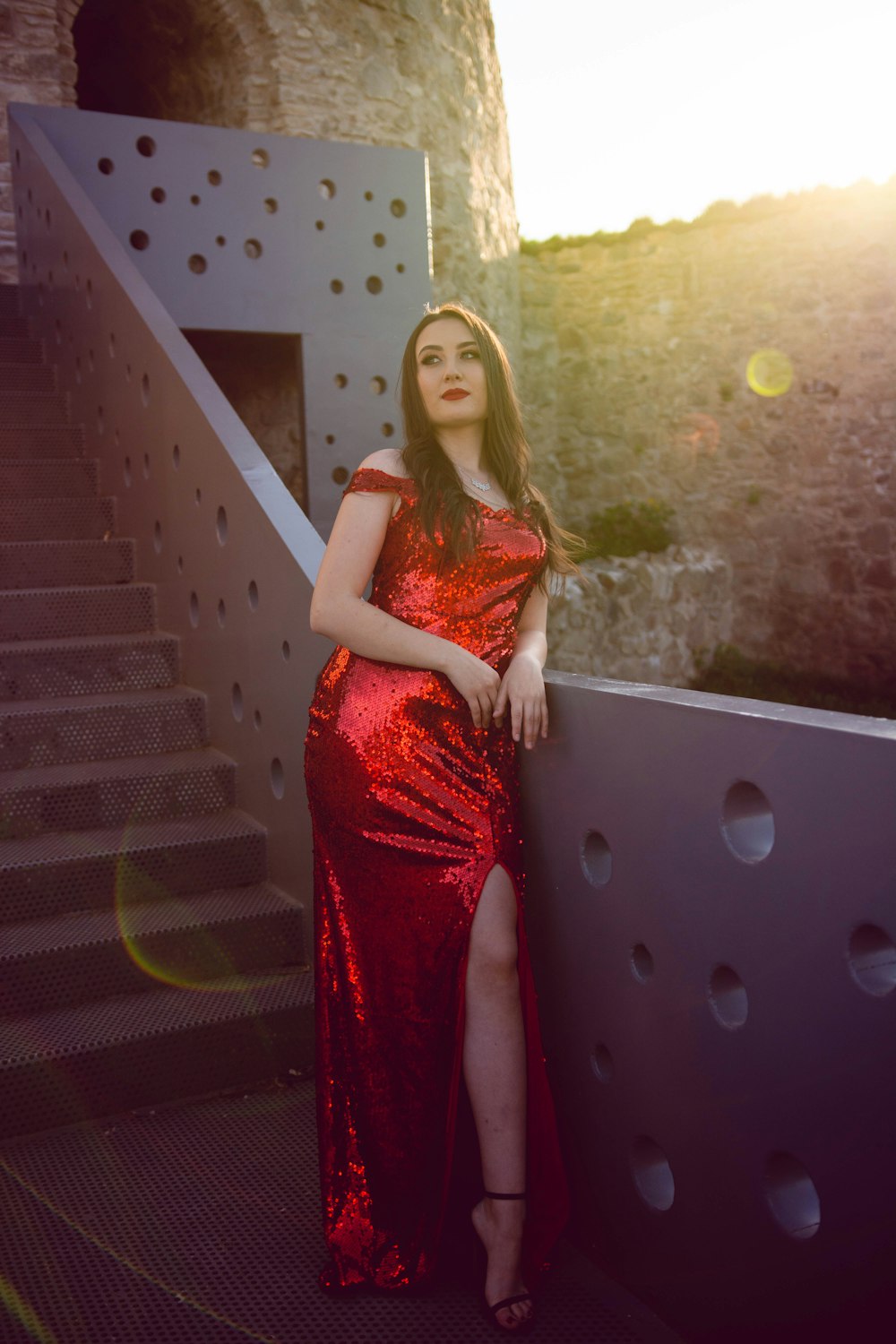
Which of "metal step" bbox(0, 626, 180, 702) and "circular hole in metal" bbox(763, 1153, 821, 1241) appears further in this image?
"metal step" bbox(0, 626, 180, 702)

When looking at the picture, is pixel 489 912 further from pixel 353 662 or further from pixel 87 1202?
pixel 87 1202

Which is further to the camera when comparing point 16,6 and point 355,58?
point 355,58

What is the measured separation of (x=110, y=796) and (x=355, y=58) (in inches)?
310

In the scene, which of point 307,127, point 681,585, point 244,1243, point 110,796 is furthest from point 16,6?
point 244,1243

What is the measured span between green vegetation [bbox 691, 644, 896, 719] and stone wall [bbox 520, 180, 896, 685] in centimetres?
18

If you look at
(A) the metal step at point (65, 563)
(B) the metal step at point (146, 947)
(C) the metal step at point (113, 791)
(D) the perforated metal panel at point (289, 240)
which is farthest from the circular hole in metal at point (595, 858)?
(D) the perforated metal panel at point (289, 240)

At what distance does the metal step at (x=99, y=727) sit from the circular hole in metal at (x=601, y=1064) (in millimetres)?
2018

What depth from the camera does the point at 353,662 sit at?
212 centimetres

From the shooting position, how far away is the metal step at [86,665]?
140 inches

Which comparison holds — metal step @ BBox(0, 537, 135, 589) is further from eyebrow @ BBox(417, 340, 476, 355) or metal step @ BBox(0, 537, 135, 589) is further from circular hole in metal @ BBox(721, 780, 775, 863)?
circular hole in metal @ BBox(721, 780, 775, 863)

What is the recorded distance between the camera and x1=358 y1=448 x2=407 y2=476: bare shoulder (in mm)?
2092

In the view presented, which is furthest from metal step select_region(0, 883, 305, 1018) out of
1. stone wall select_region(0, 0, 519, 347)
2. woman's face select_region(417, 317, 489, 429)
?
stone wall select_region(0, 0, 519, 347)

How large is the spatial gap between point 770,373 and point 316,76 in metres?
5.71

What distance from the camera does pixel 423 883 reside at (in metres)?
1.98
